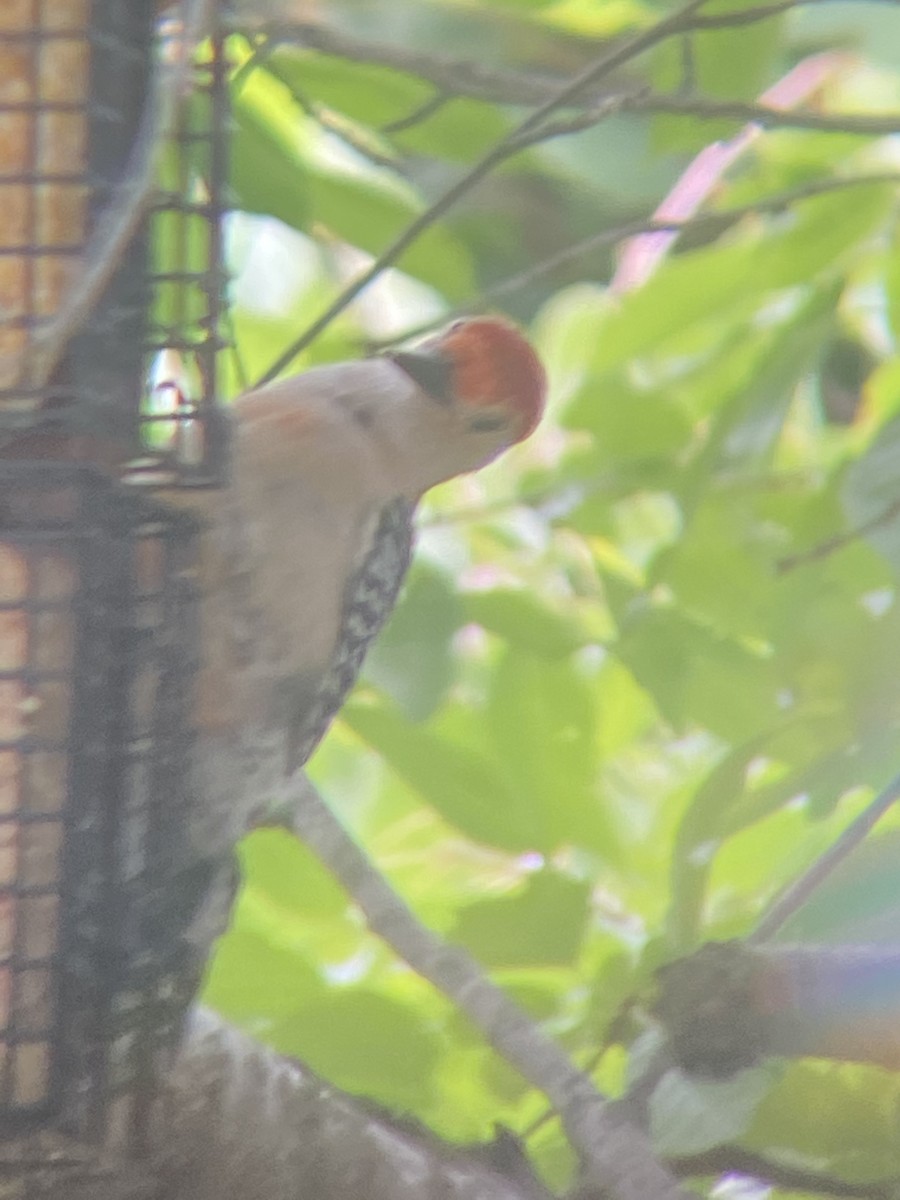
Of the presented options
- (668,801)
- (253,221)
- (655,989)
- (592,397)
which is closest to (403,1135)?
(655,989)

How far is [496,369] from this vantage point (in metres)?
0.85

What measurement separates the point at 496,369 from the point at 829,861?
350 mm

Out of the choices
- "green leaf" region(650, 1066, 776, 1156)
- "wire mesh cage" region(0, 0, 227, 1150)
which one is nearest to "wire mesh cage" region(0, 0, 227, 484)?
"wire mesh cage" region(0, 0, 227, 1150)

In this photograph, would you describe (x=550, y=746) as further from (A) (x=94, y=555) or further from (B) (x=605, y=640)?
(A) (x=94, y=555)

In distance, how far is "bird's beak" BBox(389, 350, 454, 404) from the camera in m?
0.86

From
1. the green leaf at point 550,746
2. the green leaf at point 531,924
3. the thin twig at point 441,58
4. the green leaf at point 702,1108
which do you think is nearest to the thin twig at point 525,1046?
the green leaf at point 702,1108

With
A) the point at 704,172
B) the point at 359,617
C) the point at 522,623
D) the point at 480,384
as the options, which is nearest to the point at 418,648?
the point at 522,623

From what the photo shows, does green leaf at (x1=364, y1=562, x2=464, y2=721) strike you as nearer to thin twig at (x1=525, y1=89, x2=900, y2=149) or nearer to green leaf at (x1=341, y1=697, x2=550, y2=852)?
green leaf at (x1=341, y1=697, x2=550, y2=852)

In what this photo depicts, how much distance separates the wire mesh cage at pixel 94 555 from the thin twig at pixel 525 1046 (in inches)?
5.4

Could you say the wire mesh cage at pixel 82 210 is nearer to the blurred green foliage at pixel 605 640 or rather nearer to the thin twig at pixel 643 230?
the blurred green foliage at pixel 605 640

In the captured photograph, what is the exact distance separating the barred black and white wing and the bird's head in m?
0.07

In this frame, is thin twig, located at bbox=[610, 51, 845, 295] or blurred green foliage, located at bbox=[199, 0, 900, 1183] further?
thin twig, located at bbox=[610, 51, 845, 295]

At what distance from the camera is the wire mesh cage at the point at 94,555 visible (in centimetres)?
68

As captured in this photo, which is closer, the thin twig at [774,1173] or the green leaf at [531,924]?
the thin twig at [774,1173]
